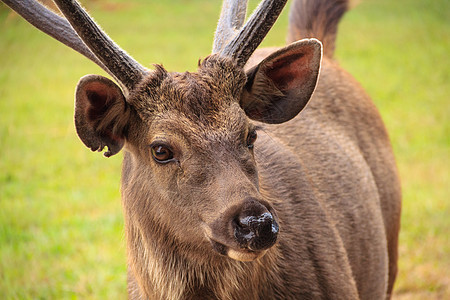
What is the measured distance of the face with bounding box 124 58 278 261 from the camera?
267cm

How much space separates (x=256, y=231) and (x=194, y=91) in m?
0.81

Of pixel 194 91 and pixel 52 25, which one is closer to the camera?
pixel 194 91

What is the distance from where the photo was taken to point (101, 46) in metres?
2.94

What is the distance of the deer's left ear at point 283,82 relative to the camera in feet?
10.6

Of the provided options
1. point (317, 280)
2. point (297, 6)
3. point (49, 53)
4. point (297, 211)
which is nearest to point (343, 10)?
point (297, 6)

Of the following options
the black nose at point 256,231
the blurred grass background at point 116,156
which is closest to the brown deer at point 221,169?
the black nose at point 256,231

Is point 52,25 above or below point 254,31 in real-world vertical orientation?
below

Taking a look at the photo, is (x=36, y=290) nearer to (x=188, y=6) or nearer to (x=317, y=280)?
(x=317, y=280)

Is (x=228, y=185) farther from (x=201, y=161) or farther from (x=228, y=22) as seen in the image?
(x=228, y=22)

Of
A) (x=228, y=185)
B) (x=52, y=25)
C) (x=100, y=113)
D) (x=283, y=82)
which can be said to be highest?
(x=283, y=82)

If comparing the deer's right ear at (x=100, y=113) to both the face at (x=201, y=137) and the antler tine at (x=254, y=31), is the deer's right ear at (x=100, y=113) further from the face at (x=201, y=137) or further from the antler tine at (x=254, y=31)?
the antler tine at (x=254, y=31)

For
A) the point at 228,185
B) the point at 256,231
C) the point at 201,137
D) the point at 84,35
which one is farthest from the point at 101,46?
the point at 256,231

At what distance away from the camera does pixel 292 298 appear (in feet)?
11.1

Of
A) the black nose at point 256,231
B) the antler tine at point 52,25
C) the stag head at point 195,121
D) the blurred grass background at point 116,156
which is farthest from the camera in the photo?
the blurred grass background at point 116,156
